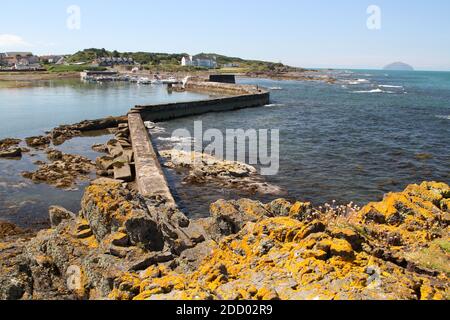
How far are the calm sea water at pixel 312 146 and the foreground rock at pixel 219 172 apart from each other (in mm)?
786

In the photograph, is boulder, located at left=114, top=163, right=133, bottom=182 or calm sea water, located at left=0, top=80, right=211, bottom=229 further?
boulder, located at left=114, top=163, right=133, bottom=182

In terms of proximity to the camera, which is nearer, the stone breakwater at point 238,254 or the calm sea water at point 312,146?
the stone breakwater at point 238,254

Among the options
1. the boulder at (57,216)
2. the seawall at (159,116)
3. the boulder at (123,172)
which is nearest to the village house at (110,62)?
the seawall at (159,116)

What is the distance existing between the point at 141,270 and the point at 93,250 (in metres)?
1.93

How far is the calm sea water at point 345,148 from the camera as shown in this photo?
64.0ft

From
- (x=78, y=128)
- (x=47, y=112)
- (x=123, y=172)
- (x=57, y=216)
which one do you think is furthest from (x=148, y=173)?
(x=47, y=112)

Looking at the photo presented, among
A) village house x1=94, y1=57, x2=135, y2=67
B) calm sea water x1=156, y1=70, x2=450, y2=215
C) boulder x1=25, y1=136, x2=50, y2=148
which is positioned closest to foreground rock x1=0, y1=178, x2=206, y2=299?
calm sea water x1=156, y1=70, x2=450, y2=215

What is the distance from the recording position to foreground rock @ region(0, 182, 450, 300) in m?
4.94

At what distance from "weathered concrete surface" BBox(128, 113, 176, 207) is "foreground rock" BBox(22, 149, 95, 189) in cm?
333

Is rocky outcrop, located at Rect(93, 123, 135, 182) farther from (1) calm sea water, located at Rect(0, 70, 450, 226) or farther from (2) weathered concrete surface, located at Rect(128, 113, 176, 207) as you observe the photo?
(1) calm sea water, located at Rect(0, 70, 450, 226)

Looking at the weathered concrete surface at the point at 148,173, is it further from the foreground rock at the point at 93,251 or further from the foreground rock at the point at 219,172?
the foreground rock at the point at 93,251

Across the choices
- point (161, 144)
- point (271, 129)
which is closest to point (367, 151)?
point (271, 129)

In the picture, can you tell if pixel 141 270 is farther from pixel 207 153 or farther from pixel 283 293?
pixel 207 153

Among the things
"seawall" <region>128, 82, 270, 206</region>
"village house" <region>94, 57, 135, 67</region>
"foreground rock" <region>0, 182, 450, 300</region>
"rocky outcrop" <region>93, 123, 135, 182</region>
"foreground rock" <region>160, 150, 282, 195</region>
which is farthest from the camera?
"village house" <region>94, 57, 135, 67</region>
